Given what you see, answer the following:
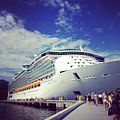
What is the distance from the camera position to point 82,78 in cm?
3184

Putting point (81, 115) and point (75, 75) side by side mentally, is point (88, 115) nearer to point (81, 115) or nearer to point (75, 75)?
point (81, 115)

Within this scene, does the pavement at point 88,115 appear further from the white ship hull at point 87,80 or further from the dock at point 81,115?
the white ship hull at point 87,80

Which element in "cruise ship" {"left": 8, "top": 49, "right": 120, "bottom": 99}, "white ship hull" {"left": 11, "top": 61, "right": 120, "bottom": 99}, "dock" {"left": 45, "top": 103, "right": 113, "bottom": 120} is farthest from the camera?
"cruise ship" {"left": 8, "top": 49, "right": 120, "bottom": 99}

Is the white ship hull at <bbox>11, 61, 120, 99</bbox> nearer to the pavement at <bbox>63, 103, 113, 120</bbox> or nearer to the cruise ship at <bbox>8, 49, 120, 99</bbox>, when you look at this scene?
the cruise ship at <bbox>8, 49, 120, 99</bbox>

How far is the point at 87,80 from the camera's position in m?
31.0

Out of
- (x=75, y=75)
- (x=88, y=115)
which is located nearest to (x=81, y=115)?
(x=88, y=115)

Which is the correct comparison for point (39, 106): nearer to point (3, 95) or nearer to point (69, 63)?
point (69, 63)

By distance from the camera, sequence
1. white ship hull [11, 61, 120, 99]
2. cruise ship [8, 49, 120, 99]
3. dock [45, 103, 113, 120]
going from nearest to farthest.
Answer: dock [45, 103, 113, 120]
white ship hull [11, 61, 120, 99]
cruise ship [8, 49, 120, 99]

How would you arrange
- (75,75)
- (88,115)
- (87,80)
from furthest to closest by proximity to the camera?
1. (75,75)
2. (87,80)
3. (88,115)

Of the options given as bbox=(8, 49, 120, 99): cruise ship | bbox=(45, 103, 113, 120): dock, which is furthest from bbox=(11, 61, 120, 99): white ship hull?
bbox=(45, 103, 113, 120): dock

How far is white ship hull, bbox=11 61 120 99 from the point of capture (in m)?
28.0

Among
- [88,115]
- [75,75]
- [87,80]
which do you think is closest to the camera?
[88,115]

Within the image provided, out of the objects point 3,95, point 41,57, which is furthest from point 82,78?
point 3,95

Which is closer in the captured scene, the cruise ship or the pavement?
the pavement
